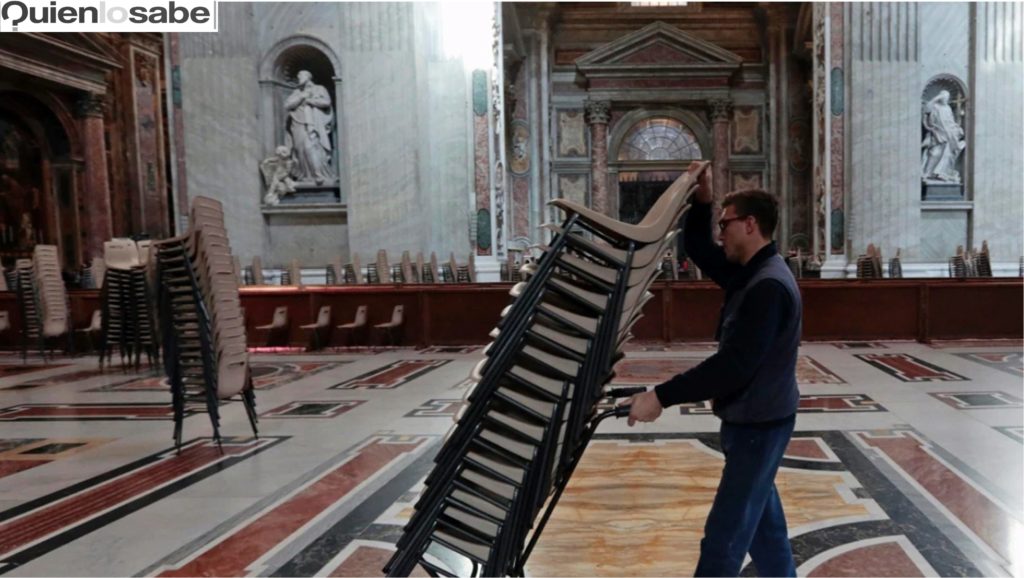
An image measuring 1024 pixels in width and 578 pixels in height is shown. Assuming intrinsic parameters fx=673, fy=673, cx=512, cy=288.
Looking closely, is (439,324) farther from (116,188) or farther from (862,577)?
(116,188)

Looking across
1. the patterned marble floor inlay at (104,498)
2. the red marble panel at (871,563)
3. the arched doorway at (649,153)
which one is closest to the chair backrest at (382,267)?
the patterned marble floor inlay at (104,498)

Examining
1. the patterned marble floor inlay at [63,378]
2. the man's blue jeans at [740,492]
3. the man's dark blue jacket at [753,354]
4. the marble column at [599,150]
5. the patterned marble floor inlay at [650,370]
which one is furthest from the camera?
the marble column at [599,150]

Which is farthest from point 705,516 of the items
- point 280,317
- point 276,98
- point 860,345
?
point 276,98

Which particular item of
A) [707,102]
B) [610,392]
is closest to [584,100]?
[707,102]

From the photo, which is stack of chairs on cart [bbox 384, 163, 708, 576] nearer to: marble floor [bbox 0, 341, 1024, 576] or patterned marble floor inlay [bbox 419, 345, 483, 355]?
marble floor [bbox 0, 341, 1024, 576]

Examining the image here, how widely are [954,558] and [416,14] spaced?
549 inches

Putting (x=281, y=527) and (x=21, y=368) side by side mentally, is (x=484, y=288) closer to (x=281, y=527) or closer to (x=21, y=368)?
(x=21, y=368)

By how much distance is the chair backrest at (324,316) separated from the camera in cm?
993

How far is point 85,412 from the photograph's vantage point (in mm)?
5961

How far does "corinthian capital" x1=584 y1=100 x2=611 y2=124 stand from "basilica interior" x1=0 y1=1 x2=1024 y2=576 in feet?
0.33

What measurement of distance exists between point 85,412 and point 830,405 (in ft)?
20.9

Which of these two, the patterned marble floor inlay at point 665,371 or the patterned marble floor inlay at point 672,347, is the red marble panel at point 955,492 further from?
the patterned marble floor inlay at point 672,347

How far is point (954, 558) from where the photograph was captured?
8.75ft

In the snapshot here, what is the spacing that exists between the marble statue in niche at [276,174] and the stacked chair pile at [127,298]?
6798mm
